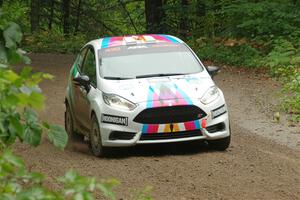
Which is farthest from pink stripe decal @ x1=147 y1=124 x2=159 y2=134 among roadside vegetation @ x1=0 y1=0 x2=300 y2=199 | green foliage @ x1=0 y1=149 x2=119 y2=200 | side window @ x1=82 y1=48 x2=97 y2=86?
green foliage @ x1=0 y1=149 x2=119 y2=200

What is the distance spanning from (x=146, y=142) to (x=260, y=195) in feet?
8.64

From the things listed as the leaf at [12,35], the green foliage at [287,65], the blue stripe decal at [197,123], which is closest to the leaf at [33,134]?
the leaf at [12,35]

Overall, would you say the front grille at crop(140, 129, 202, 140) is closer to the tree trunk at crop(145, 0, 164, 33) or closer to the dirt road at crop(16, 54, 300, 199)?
the dirt road at crop(16, 54, 300, 199)

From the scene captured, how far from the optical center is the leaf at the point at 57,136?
12.2ft

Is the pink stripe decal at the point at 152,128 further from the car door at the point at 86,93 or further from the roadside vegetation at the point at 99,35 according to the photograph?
the roadside vegetation at the point at 99,35

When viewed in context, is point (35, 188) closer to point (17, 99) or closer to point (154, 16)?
point (17, 99)

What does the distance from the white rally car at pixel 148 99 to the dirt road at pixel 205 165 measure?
324 mm

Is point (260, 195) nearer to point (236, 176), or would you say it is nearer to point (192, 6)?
point (236, 176)

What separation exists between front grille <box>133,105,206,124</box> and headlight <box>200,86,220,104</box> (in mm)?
217

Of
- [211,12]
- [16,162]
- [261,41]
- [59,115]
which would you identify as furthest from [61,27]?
[16,162]

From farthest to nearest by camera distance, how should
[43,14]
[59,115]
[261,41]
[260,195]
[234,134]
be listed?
[43,14] < [261,41] < [59,115] < [234,134] < [260,195]

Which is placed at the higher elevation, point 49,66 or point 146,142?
point 146,142

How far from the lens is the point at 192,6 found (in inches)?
1154

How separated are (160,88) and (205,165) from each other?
146cm
